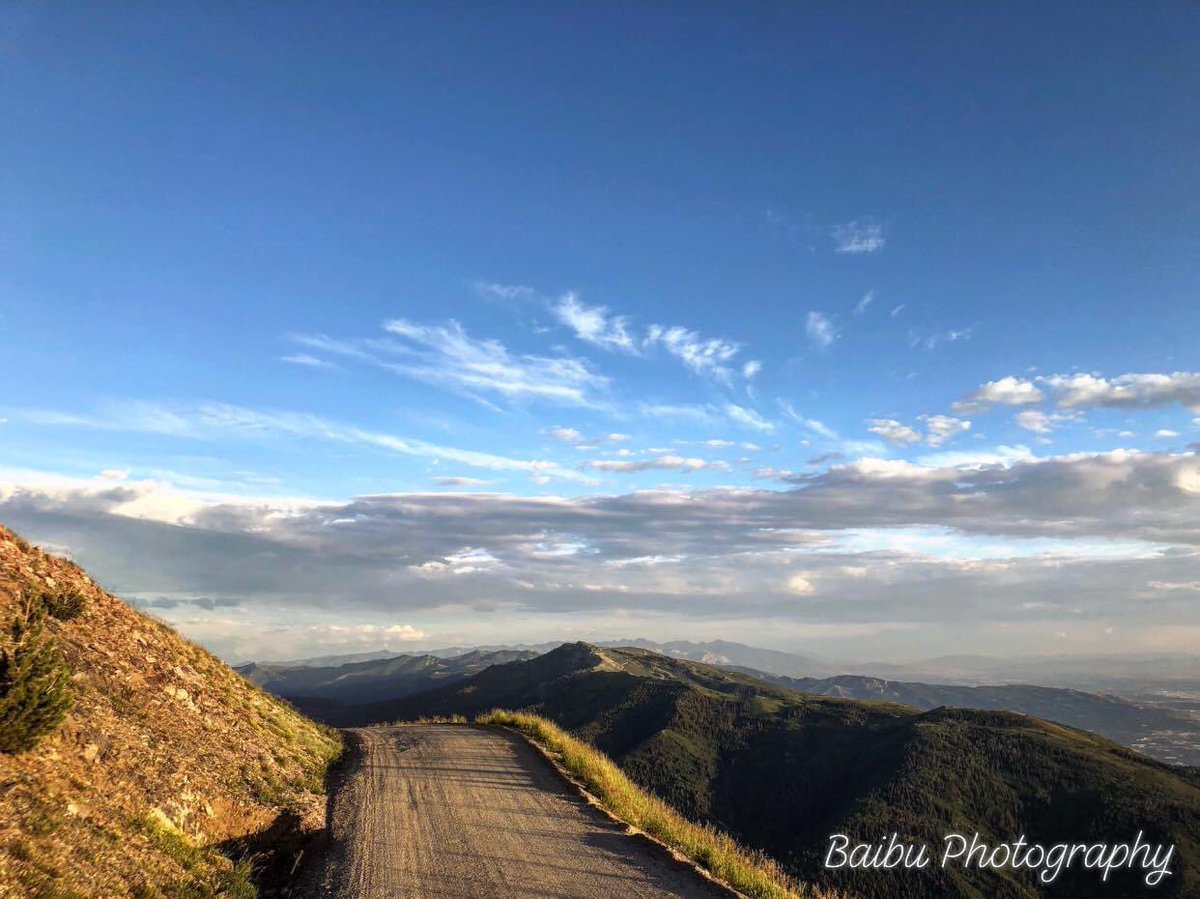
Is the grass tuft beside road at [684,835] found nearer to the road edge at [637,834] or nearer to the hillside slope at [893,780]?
the road edge at [637,834]

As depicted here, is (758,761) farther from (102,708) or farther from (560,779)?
(102,708)

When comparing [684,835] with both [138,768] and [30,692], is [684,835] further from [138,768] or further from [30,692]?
[30,692]

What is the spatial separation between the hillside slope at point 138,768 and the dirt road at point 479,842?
1.86m

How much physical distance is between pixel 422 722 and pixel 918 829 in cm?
12111

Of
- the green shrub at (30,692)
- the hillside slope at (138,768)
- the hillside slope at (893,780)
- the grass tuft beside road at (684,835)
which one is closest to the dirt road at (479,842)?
the grass tuft beside road at (684,835)

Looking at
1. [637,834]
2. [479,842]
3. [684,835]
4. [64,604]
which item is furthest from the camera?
[64,604]

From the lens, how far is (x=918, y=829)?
117312mm

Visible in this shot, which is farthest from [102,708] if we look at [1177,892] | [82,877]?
[1177,892]

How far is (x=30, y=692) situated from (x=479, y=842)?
9.37 metres

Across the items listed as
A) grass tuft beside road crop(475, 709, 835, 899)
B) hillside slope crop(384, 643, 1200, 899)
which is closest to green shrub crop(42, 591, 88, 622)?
grass tuft beside road crop(475, 709, 835, 899)

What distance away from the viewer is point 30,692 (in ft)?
36.1

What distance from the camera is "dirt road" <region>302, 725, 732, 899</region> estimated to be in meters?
12.2

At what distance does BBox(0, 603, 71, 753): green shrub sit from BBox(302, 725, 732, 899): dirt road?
570 cm

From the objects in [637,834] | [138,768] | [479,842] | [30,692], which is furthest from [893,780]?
[30,692]
